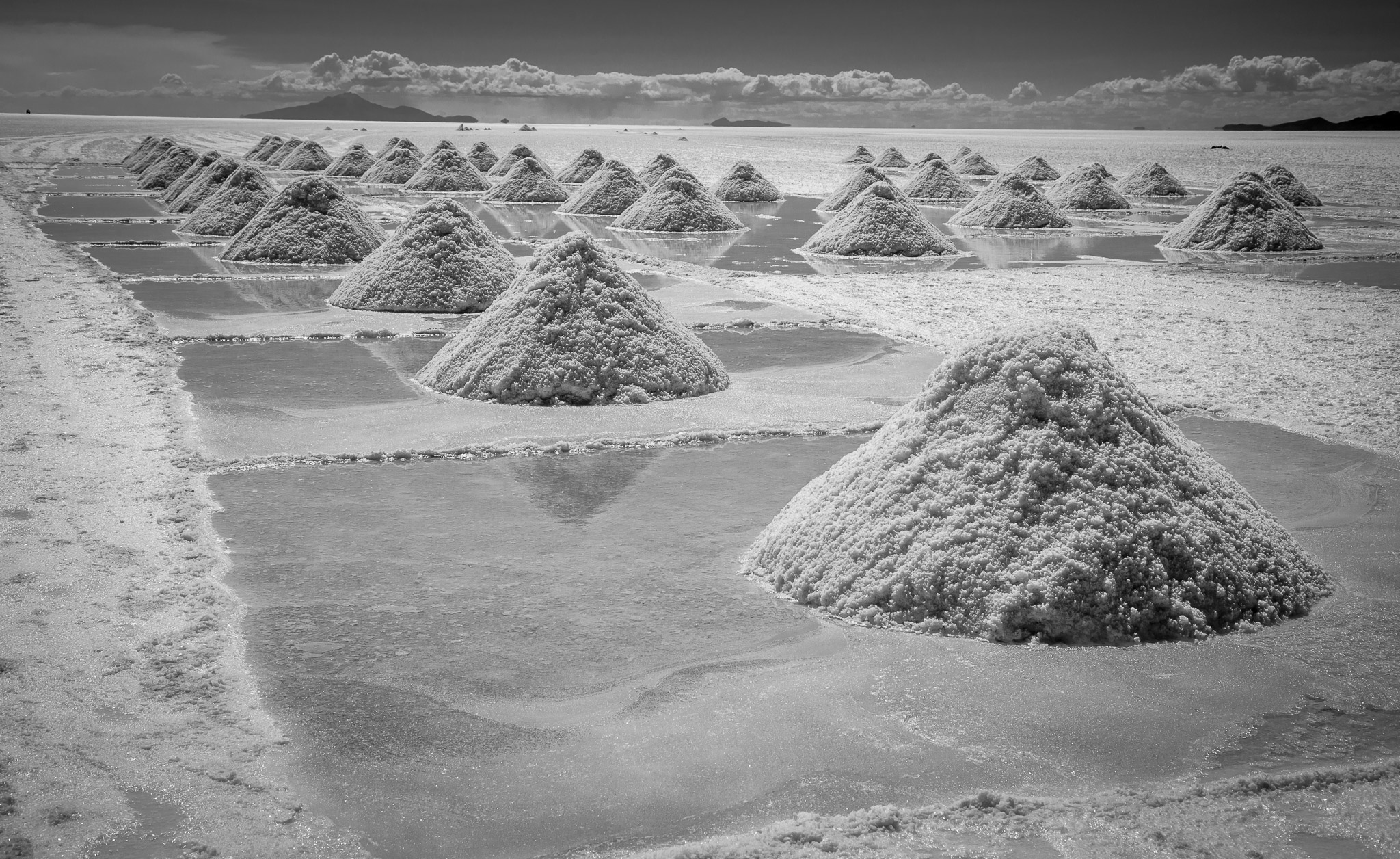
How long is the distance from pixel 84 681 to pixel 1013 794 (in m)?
2.07

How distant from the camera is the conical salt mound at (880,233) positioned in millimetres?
13852

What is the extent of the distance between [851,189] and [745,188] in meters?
3.40

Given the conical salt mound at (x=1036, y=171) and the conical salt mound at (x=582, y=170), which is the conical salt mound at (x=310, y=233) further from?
the conical salt mound at (x=1036, y=171)

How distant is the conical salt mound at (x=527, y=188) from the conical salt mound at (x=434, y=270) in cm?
1372

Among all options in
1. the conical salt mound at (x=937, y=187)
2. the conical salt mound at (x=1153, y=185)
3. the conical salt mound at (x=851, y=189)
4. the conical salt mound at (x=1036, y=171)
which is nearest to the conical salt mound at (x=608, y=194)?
the conical salt mound at (x=851, y=189)

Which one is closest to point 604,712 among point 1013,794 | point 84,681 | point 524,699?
point 524,699

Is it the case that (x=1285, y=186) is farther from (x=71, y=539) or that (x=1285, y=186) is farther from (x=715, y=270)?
(x=71, y=539)

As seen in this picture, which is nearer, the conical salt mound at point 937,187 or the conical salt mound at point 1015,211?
the conical salt mound at point 1015,211

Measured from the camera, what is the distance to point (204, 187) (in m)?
18.4

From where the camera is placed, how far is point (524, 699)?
2787 mm

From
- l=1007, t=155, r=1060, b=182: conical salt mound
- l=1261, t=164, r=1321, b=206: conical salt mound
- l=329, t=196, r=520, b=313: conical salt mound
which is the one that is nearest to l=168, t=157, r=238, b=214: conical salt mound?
l=329, t=196, r=520, b=313: conical salt mound

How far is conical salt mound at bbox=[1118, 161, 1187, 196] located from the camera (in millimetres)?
27125

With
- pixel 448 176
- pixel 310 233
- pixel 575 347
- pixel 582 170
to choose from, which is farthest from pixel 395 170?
pixel 575 347

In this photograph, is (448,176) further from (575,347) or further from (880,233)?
(575,347)
